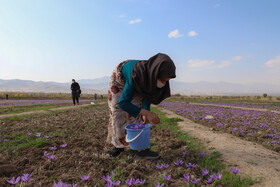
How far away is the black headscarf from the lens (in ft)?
8.68

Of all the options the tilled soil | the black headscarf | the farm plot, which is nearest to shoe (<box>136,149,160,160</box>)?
the tilled soil

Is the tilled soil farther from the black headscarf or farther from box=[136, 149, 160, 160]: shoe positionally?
the black headscarf

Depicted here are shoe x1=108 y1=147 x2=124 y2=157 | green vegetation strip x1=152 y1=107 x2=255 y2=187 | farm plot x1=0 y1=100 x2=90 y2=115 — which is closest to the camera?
green vegetation strip x1=152 y1=107 x2=255 y2=187

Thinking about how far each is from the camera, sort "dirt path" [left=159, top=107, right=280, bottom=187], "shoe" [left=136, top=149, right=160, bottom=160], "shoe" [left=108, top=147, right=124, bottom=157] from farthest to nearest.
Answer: "shoe" [left=108, top=147, right=124, bottom=157] < "shoe" [left=136, top=149, right=160, bottom=160] < "dirt path" [left=159, top=107, right=280, bottom=187]

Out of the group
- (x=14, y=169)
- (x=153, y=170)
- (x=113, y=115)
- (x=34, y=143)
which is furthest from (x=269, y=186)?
(x=34, y=143)

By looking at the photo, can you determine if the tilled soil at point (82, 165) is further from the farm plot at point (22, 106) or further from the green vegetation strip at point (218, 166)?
the farm plot at point (22, 106)

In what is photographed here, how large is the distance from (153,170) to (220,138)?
269 cm

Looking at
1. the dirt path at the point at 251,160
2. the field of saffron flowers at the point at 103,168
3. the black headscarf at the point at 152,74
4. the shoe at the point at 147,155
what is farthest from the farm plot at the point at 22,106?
the dirt path at the point at 251,160

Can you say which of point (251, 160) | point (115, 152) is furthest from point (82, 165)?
point (251, 160)

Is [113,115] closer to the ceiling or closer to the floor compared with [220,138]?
closer to the ceiling

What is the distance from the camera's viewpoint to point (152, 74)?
8.98 feet

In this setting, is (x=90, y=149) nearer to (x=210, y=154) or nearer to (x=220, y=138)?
(x=210, y=154)

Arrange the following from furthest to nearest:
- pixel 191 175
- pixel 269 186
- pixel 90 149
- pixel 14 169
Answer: pixel 90 149
pixel 14 169
pixel 191 175
pixel 269 186

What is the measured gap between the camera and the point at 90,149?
4.05 metres
